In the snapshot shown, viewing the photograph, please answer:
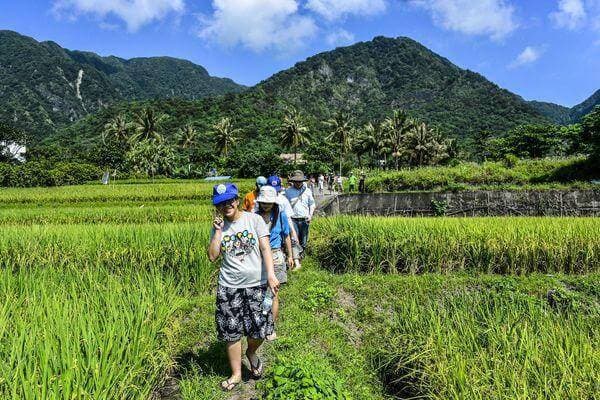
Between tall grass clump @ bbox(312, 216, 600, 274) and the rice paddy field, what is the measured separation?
0.03 metres

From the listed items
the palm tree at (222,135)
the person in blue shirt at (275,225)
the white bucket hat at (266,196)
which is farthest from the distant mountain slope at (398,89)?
the white bucket hat at (266,196)

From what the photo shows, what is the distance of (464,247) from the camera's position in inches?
288

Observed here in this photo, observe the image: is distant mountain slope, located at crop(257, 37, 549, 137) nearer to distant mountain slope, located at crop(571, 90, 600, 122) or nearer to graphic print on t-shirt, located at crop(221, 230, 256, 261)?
distant mountain slope, located at crop(571, 90, 600, 122)

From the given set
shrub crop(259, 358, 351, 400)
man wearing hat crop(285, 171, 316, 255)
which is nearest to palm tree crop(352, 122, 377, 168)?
man wearing hat crop(285, 171, 316, 255)

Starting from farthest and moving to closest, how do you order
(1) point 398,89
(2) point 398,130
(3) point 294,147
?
1. (1) point 398,89
2. (3) point 294,147
3. (2) point 398,130

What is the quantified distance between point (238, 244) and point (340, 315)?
265 cm

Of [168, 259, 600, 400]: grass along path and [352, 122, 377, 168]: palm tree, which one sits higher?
[352, 122, 377, 168]: palm tree

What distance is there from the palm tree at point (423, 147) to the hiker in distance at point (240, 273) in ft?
174

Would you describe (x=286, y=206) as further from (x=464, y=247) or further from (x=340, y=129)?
(x=340, y=129)

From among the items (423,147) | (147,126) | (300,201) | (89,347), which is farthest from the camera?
(147,126)

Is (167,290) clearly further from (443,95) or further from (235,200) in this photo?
(443,95)

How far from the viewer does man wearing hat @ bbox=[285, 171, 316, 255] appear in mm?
7204

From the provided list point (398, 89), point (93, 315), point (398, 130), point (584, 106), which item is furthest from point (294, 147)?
point (584, 106)

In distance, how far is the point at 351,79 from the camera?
468 feet
